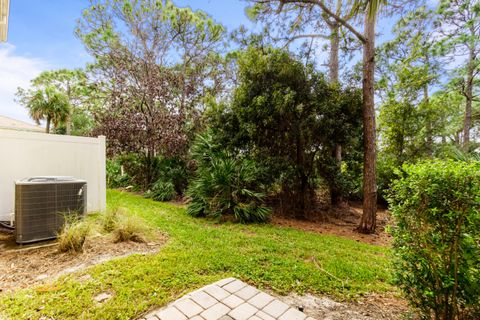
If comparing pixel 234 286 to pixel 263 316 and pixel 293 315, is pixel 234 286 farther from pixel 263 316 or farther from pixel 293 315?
pixel 293 315

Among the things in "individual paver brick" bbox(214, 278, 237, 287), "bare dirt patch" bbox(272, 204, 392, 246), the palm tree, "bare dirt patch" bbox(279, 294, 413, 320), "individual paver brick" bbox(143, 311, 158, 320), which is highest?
the palm tree

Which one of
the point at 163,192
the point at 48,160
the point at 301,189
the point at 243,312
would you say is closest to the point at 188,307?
the point at 243,312

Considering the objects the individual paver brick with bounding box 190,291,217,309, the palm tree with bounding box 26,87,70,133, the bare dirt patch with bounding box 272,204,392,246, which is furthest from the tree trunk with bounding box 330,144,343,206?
the palm tree with bounding box 26,87,70,133

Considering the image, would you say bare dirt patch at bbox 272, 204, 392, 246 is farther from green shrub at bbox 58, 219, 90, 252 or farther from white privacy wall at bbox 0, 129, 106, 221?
white privacy wall at bbox 0, 129, 106, 221

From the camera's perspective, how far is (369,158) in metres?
5.55

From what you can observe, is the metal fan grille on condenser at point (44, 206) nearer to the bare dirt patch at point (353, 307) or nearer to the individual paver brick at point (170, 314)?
the individual paver brick at point (170, 314)

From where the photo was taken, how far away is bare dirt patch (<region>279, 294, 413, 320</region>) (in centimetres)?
205

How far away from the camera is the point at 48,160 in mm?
4641

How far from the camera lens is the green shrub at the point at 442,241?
167 cm

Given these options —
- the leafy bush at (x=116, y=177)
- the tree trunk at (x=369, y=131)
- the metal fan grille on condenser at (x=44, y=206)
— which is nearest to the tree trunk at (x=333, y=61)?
the tree trunk at (x=369, y=131)

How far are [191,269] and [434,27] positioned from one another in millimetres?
12543

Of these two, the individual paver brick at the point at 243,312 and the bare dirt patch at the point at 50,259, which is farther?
the bare dirt patch at the point at 50,259

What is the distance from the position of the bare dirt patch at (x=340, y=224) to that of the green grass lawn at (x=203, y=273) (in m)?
1.13

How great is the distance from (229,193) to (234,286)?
3.39 meters
